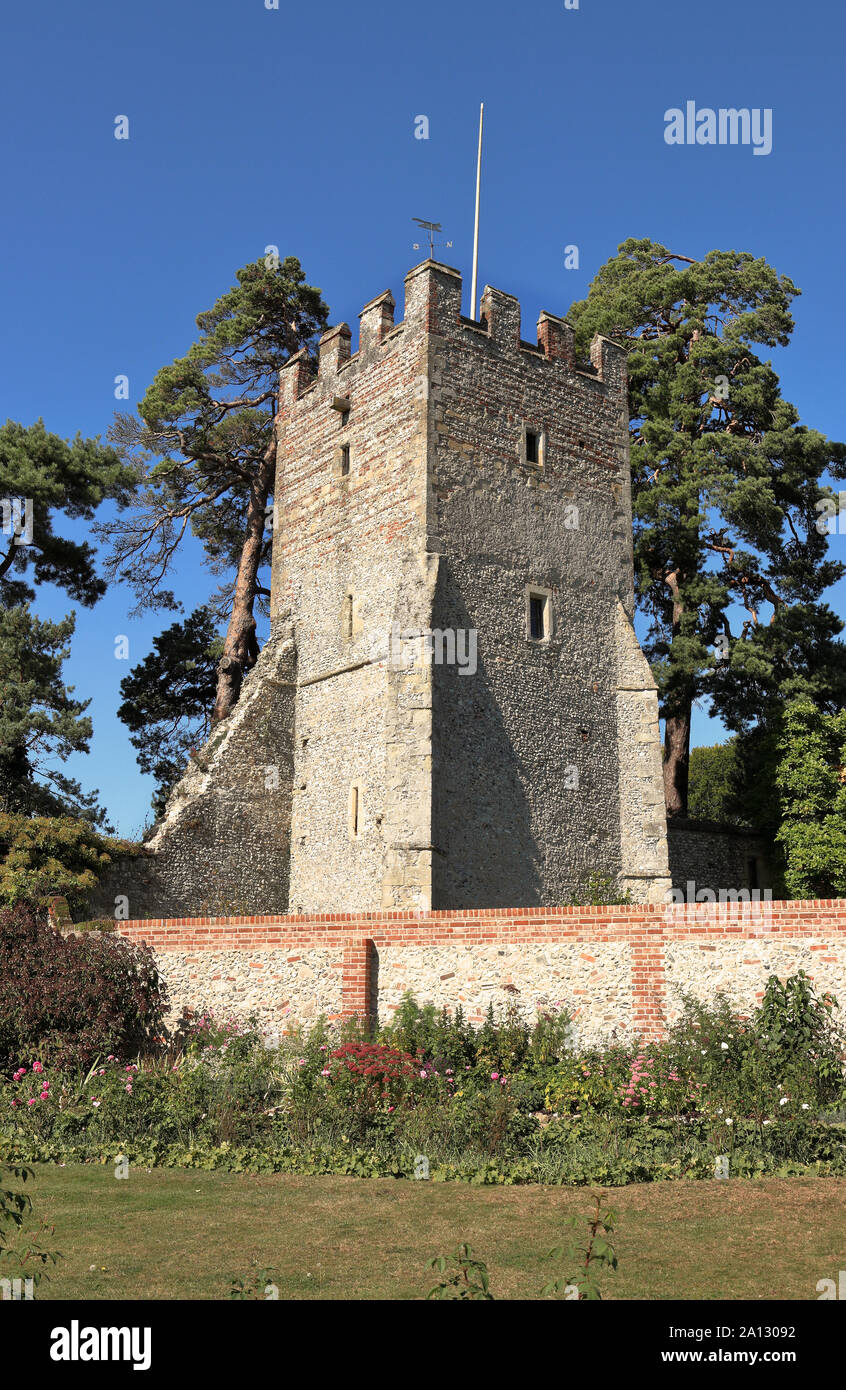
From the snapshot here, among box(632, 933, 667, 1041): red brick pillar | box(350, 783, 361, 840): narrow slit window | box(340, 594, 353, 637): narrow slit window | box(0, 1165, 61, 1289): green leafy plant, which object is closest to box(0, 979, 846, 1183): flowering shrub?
box(632, 933, 667, 1041): red brick pillar

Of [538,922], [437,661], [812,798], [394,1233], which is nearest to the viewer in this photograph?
[394,1233]

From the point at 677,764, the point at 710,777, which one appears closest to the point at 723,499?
the point at 677,764

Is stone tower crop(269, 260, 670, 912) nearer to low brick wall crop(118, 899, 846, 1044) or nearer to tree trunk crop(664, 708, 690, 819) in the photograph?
low brick wall crop(118, 899, 846, 1044)

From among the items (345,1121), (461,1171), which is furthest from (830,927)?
(345,1121)

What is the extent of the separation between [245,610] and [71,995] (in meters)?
14.6

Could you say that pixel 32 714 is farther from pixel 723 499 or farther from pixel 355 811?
pixel 723 499

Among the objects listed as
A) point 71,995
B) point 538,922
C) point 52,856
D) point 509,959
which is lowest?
point 71,995

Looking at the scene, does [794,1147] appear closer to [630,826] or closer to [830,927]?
[830,927]

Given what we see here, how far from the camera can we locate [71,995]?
12203 millimetres

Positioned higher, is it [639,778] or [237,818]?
[639,778]

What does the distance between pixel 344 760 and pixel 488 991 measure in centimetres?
808

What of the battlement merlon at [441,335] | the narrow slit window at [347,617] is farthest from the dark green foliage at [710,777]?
the narrow slit window at [347,617]

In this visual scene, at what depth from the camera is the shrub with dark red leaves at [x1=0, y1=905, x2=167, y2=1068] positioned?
12.0m

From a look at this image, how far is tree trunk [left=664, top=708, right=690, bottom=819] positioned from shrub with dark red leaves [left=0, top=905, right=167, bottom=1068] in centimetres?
1694
